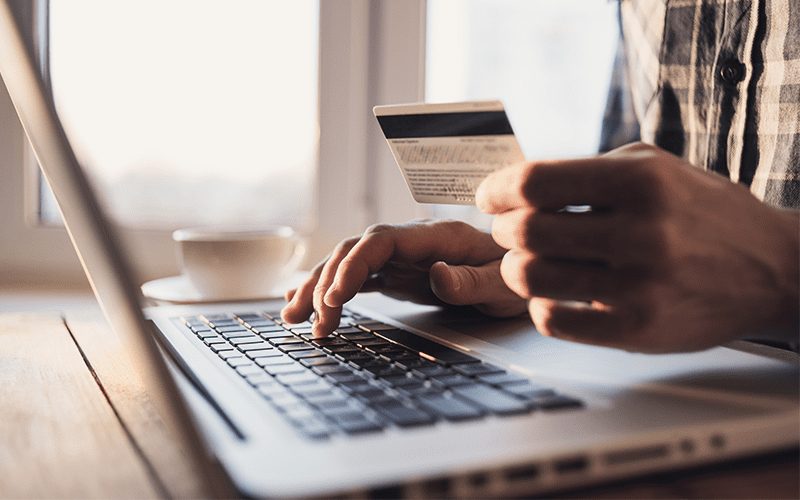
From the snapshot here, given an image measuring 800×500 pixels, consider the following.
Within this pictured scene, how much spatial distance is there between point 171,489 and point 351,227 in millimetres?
1066

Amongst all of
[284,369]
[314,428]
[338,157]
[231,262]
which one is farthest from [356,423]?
[338,157]

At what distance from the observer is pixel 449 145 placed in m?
0.49

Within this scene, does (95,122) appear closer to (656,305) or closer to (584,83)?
(584,83)

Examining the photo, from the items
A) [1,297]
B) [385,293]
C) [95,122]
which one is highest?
[95,122]

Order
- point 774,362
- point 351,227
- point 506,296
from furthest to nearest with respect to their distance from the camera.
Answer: point 351,227 → point 506,296 → point 774,362

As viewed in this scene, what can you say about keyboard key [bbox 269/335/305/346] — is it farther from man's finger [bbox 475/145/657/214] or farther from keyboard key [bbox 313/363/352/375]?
man's finger [bbox 475/145/657/214]

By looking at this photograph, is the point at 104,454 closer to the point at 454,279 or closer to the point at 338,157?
the point at 454,279

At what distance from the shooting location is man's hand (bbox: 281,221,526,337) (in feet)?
1.81

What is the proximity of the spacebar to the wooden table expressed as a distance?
149mm

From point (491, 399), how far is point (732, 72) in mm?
722

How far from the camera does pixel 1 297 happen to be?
1.10 meters

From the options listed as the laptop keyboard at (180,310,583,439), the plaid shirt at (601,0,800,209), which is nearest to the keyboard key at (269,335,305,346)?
the laptop keyboard at (180,310,583,439)

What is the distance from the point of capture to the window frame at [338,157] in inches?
48.8

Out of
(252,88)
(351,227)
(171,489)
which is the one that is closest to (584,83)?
(351,227)
